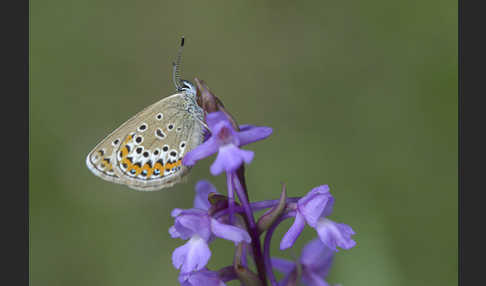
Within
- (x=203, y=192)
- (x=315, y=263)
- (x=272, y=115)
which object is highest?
(x=272, y=115)

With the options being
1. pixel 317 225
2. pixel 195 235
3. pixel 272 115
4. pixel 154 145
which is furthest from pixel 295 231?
pixel 272 115

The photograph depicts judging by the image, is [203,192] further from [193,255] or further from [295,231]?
[295,231]

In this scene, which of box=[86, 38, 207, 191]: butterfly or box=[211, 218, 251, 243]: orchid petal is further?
box=[86, 38, 207, 191]: butterfly

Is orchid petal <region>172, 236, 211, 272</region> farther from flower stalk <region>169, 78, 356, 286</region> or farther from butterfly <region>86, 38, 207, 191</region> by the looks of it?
butterfly <region>86, 38, 207, 191</region>

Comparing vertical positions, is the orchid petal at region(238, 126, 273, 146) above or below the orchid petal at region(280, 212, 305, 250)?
above

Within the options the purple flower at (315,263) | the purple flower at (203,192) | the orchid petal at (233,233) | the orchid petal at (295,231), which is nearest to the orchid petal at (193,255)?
the orchid petal at (233,233)

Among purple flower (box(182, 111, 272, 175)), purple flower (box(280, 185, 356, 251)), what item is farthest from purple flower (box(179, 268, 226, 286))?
purple flower (box(182, 111, 272, 175))
